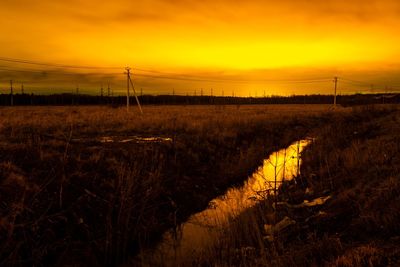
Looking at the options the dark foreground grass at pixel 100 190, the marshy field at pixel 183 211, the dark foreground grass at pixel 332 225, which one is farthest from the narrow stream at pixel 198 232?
the dark foreground grass at pixel 332 225

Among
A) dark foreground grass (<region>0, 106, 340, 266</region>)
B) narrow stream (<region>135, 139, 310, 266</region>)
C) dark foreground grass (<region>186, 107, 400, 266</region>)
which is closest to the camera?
dark foreground grass (<region>186, 107, 400, 266</region>)

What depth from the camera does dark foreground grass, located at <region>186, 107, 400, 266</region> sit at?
217 inches

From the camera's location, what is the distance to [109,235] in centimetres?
809

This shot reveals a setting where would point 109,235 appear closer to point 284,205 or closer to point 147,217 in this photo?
point 147,217

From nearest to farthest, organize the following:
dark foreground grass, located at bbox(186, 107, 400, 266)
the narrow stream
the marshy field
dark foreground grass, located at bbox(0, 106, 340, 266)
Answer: dark foreground grass, located at bbox(186, 107, 400, 266) → the marshy field → dark foreground grass, located at bbox(0, 106, 340, 266) → the narrow stream

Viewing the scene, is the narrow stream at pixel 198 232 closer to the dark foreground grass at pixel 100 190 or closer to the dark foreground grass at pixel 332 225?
the dark foreground grass at pixel 100 190

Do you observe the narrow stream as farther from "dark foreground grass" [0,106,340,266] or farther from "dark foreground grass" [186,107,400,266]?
"dark foreground grass" [186,107,400,266]

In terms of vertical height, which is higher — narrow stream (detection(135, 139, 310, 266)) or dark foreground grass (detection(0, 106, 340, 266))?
dark foreground grass (detection(0, 106, 340, 266))

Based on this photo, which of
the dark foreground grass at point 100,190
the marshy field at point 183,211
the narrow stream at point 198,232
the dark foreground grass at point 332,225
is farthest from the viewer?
the narrow stream at point 198,232

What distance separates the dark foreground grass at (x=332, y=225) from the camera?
5.51 metres

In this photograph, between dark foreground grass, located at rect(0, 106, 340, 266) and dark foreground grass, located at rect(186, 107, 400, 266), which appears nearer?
dark foreground grass, located at rect(186, 107, 400, 266)

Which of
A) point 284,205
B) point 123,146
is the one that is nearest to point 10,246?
point 284,205

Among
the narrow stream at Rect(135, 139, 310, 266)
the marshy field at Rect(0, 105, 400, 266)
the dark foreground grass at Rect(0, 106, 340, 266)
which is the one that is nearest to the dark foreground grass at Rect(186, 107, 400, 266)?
the marshy field at Rect(0, 105, 400, 266)

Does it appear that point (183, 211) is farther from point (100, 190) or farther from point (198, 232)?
point (100, 190)
